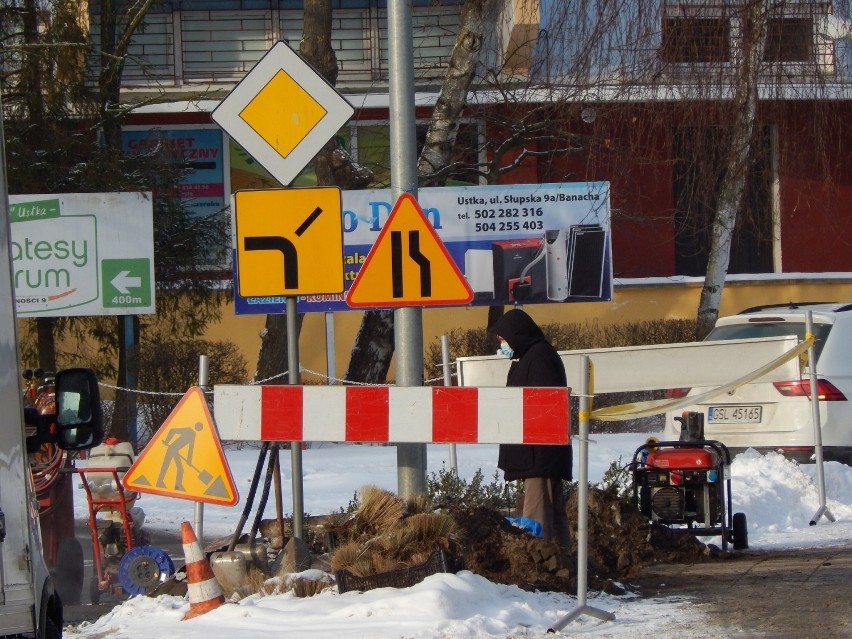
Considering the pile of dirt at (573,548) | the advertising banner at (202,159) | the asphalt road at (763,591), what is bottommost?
the asphalt road at (763,591)

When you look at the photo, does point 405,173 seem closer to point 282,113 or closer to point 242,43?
point 282,113

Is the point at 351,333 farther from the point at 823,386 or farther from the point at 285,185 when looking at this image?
the point at 285,185

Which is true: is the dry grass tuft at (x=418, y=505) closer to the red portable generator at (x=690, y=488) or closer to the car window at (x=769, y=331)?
the red portable generator at (x=690, y=488)

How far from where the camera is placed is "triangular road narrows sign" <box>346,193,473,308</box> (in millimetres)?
7406

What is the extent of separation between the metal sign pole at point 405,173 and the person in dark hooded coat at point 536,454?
0.58 metres

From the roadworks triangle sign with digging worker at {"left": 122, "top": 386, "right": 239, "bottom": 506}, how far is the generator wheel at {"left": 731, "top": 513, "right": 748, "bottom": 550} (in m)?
3.57

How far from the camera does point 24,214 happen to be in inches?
629

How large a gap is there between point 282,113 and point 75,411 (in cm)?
367

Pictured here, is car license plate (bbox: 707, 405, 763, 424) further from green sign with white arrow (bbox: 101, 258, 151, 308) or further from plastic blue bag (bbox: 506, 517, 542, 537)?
green sign with white arrow (bbox: 101, 258, 151, 308)

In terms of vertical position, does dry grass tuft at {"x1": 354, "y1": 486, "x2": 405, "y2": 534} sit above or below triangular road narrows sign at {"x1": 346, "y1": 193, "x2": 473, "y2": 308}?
below

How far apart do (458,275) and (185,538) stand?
2.09 m

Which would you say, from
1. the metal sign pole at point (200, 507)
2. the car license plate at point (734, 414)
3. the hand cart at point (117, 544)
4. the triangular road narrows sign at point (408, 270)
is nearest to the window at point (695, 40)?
the car license plate at point (734, 414)

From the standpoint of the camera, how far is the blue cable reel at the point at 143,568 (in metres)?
8.20

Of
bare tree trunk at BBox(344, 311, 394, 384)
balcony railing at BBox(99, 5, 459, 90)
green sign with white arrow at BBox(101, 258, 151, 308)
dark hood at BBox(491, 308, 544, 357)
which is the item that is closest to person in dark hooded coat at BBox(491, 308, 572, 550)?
dark hood at BBox(491, 308, 544, 357)
